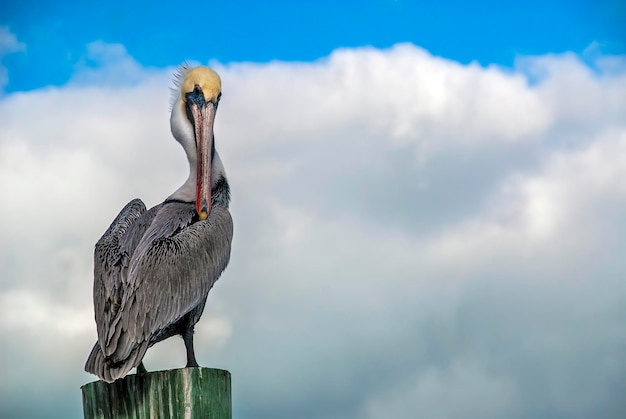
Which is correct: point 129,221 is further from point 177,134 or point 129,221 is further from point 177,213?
point 177,134

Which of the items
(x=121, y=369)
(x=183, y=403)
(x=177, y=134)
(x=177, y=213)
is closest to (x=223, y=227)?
(x=177, y=213)

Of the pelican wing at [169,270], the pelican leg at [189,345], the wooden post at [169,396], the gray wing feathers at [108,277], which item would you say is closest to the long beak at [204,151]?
the pelican wing at [169,270]

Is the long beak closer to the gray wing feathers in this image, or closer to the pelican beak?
the pelican beak

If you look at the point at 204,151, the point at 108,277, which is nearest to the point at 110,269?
the point at 108,277

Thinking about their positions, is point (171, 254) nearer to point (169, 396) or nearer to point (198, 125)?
point (198, 125)

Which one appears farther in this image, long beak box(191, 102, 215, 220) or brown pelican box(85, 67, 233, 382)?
long beak box(191, 102, 215, 220)

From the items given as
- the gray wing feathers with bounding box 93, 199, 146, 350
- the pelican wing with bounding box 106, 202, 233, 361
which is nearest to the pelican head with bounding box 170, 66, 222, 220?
the pelican wing with bounding box 106, 202, 233, 361

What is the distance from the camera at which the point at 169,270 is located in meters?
7.26

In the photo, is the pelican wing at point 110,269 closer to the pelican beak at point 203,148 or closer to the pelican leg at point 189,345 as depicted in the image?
the pelican beak at point 203,148

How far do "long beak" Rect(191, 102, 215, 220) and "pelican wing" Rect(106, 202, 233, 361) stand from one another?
0.41ft

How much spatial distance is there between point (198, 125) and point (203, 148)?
0.26 m

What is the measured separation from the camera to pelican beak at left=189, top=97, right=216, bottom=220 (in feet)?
25.8

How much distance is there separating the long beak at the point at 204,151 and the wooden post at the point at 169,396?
91.6 inches

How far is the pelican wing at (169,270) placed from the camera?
672cm
